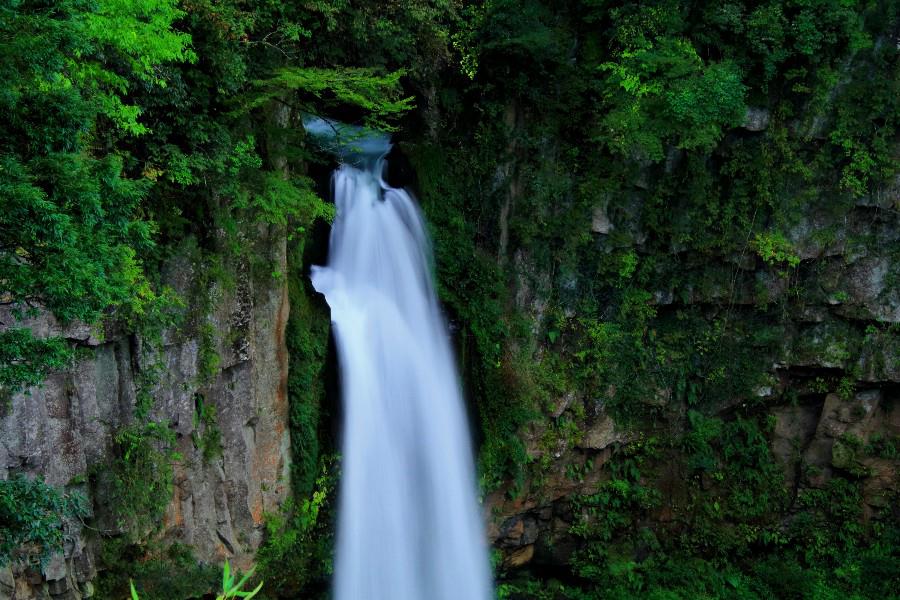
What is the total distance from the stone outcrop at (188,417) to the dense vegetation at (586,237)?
0.53 ft

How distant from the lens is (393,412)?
35.4 ft

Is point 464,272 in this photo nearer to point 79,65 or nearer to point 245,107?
point 245,107

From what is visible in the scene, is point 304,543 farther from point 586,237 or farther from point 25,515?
point 586,237

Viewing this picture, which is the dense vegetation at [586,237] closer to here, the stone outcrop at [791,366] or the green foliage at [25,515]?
the stone outcrop at [791,366]

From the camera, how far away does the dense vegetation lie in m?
7.92

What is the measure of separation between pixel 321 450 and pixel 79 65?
641 cm

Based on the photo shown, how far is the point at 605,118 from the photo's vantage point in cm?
1138

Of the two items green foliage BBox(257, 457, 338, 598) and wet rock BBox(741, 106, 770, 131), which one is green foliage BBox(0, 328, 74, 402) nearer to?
green foliage BBox(257, 457, 338, 598)

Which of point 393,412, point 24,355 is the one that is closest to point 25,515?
point 24,355

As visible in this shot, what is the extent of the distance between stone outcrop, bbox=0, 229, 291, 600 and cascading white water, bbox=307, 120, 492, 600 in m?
1.14

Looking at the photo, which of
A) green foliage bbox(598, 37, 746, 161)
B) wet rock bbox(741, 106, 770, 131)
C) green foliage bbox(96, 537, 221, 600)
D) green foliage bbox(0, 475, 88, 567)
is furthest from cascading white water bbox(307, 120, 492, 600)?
wet rock bbox(741, 106, 770, 131)

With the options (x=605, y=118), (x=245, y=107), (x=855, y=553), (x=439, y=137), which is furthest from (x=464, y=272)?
(x=855, y=553)

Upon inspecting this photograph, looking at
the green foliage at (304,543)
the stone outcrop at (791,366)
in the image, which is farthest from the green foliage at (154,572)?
the stone outcrop at (791,366)

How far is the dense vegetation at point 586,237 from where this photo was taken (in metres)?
7.92
